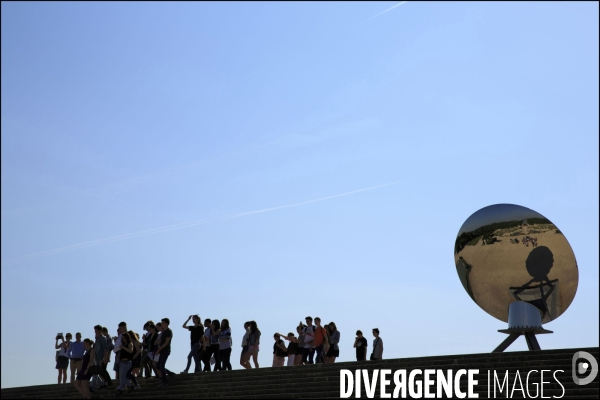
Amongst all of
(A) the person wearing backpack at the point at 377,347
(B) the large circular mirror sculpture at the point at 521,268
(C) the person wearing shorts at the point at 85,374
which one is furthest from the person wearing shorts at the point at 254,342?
(B) the large circular mirror sculpture at the point at 521,268

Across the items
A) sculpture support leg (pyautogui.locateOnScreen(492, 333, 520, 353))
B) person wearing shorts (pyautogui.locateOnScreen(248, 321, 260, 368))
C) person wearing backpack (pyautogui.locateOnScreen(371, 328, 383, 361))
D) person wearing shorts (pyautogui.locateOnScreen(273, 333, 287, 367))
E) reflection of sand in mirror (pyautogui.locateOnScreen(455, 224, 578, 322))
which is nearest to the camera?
person wearing backpack (pyautogui.locateOnScreen(371, 328, 383, 361))

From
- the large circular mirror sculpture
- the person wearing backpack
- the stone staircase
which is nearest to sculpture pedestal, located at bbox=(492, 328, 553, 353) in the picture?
the large circular mirror sculpture

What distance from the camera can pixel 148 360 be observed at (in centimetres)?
1942

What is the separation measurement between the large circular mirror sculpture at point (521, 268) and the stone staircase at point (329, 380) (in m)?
7.63

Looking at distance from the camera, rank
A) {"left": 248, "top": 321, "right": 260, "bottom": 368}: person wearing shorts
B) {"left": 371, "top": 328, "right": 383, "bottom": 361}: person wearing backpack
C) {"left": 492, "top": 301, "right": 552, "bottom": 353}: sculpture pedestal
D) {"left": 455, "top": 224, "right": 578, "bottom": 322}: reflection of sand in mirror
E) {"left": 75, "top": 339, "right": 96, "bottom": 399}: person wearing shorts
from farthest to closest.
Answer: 1. {"left": 455, "top": 224, "right": 578, "bottom": 322}: reflection of sand in mirror
2. {"left": 492, "top": 301, "right": 552, "bottom": 353}: sculpture pedestal
3. {"left": 248, "top": 321, "right": 260, "bottom": 368}: person wearing shorts
4. {"left": 371, "top": 328, "right": 383, "bottom": 361}: person wearing backpack
5. {"left": 75, "top": 339, "right": 96, "bottom": 399}: person wearing shorts

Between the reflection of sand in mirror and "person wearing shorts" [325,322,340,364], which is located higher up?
the reflection of sand in mirror

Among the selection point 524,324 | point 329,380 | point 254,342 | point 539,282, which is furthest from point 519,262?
point 329,380

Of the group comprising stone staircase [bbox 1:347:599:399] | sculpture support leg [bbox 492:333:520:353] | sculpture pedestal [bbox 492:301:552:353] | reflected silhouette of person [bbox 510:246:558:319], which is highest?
reflected silhouette of person [bbox 510:246:558:319]

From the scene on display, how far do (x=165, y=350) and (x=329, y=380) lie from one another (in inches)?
147

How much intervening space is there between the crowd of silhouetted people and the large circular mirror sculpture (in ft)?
16.7

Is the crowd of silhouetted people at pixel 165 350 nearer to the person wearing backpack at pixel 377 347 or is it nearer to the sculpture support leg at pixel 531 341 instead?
the person wearing backpack at pixel 377 347

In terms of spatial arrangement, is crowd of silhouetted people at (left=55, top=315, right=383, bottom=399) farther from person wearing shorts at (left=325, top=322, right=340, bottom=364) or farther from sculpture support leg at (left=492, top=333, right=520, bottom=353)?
sculpture support leg at (left=492, top=333, right=520, bottom=353)

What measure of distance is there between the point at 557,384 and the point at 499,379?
1.05m

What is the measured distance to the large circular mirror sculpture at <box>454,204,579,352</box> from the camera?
23438 millimetres
